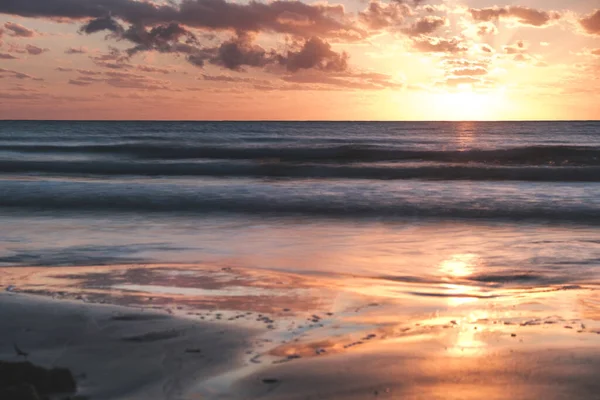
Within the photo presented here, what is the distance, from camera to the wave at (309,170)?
91.4ft

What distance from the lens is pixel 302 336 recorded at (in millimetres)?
5770

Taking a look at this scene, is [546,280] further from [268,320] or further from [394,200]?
[394,200]

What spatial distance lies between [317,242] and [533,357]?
6.92m

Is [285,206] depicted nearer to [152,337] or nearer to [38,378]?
[152,337]

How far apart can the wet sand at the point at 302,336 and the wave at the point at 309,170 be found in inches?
793

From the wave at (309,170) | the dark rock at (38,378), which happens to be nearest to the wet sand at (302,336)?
the dark rock at (38,378)

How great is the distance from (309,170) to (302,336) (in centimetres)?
2647

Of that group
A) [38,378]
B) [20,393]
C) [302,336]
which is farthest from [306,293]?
[20,393]

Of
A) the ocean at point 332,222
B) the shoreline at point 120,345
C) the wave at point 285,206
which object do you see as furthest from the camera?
the wave at point 285,206

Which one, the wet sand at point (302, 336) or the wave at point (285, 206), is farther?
the wave at point (285, 206)

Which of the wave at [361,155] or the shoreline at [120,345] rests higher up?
the shoreline at [120,345]

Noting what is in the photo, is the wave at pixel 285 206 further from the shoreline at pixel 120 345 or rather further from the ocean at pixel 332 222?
the shoreline at pixel 120 345

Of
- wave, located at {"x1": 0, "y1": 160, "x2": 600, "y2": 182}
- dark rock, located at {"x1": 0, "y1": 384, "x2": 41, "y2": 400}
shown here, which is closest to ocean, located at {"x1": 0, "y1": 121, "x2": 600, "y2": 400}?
dark rock, located at {"x1": 0, "y1": 384, "x2": 41, "y2": 400}

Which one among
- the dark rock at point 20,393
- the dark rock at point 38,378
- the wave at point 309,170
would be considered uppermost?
the dark rock at point 20,393
